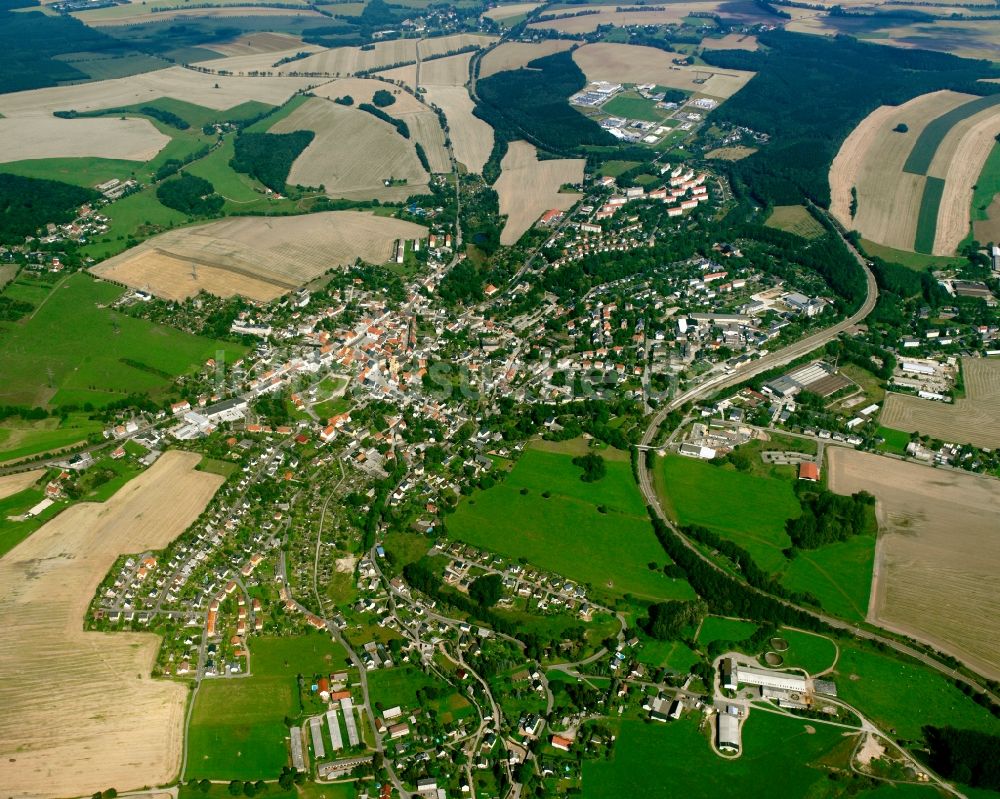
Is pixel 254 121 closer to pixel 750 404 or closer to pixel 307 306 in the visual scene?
pixel 307 306

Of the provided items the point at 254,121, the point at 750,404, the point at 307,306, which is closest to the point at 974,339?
the point at 750,404

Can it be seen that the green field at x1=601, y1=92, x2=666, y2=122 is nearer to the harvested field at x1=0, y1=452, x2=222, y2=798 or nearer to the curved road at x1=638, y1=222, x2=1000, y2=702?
the curved road at x1=638, y1=222, x2=1000, y2=702

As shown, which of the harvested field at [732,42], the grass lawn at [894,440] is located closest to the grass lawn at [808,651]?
the grass lawn at [894,440]

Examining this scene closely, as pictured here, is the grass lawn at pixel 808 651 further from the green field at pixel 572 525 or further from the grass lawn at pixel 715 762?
the green field at pixel 572 525

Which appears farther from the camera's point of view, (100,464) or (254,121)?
(254,121)

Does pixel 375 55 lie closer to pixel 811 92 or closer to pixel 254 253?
pixel 811 92

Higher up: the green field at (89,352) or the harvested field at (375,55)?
the harvested field at (375,55)

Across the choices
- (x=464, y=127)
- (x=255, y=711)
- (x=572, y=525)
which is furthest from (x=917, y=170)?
(x=255, y=711)
